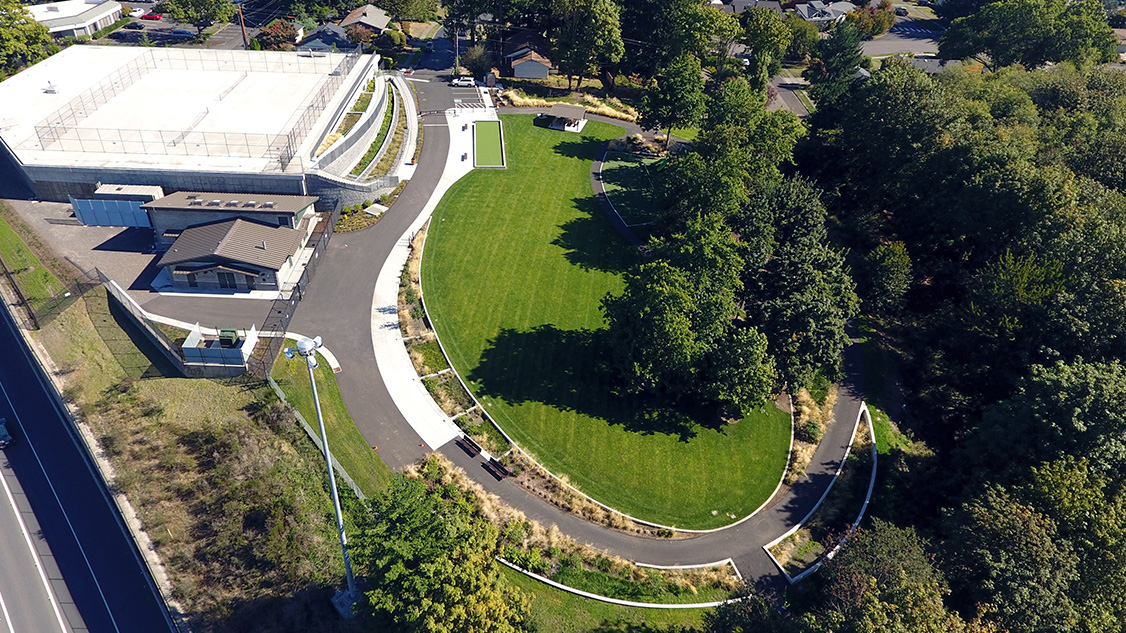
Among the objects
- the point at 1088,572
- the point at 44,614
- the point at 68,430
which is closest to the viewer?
the point at 1088,572

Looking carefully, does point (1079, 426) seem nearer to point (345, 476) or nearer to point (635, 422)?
point (635, 422)

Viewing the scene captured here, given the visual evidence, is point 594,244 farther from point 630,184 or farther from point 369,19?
point 369,19

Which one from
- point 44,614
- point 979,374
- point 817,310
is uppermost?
point 817,310

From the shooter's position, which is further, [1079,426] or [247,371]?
[247,371]

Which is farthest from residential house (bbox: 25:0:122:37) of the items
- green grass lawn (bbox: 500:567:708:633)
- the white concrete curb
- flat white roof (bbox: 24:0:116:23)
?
green grass lawn (bbox: 500:567:708:633)

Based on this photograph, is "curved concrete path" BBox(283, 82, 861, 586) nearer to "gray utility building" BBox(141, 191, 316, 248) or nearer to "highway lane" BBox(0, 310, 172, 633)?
"gray utility building" BBox(141, 191, 316, 248)

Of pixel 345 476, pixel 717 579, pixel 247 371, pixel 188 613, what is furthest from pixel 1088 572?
pixel 247 371

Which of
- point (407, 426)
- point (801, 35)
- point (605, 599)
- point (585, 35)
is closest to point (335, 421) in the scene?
point (407, 426)
